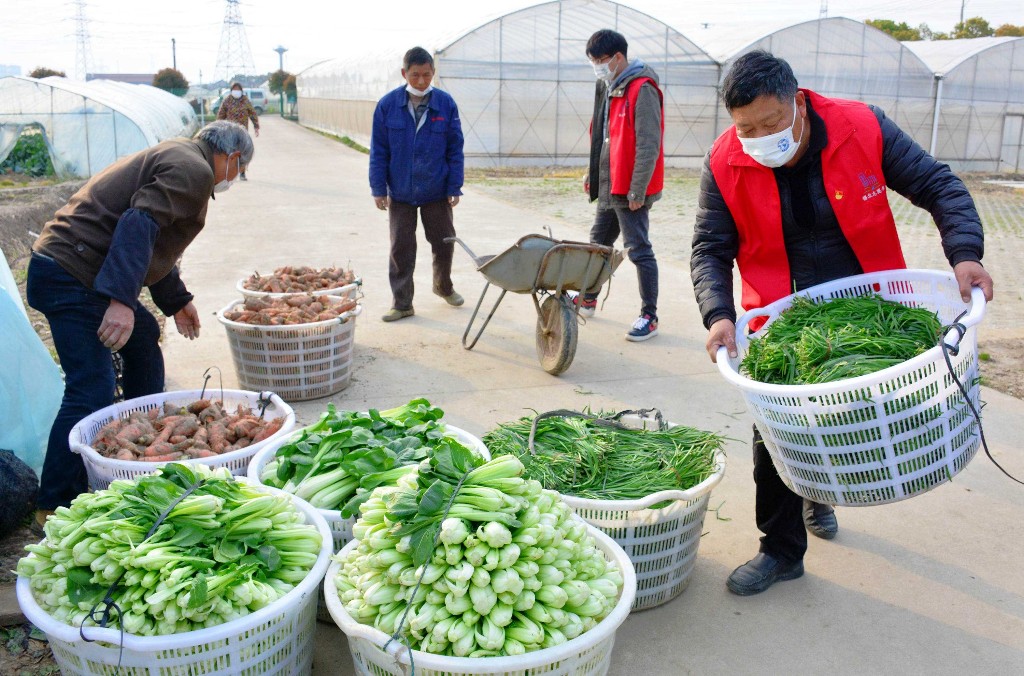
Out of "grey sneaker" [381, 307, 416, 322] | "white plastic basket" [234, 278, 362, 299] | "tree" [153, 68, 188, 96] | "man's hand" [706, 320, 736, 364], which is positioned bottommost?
"grey sneaker" [381, 307, 416, 322]

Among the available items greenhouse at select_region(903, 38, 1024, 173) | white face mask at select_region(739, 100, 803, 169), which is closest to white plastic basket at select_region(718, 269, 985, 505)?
white face mask at select_region(739, 100, 803, 169)

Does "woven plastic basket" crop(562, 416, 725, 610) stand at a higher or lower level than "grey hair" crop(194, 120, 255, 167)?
lower

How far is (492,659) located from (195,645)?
776 millimetres

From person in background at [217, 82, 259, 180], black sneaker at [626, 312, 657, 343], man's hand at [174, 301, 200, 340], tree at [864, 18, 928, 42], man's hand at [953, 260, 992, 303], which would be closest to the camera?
man's hand at [953, 260, 992, 303]

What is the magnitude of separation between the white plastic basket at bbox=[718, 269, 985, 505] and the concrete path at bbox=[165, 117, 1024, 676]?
0.67 meters

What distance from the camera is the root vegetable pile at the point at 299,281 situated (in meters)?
5.84

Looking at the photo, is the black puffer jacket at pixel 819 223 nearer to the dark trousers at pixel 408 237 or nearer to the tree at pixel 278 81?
the dark trousers at pixel 408 237

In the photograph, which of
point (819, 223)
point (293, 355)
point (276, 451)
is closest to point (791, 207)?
point (819, 223)

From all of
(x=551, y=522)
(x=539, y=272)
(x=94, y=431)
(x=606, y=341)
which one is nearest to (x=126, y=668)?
(x=551, y=522)

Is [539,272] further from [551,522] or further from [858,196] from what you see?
[551,522]

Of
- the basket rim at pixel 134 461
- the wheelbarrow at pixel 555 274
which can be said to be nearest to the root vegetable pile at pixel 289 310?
the wheelbarrow at pixel 555 274

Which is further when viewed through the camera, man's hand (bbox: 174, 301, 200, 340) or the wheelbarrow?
the wheelbarrow

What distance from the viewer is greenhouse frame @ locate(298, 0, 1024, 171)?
69.6ft

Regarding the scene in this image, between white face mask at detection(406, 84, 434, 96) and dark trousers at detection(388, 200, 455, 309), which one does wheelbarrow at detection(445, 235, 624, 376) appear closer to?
dark trousers at detection(388, 200, 455, 309)
